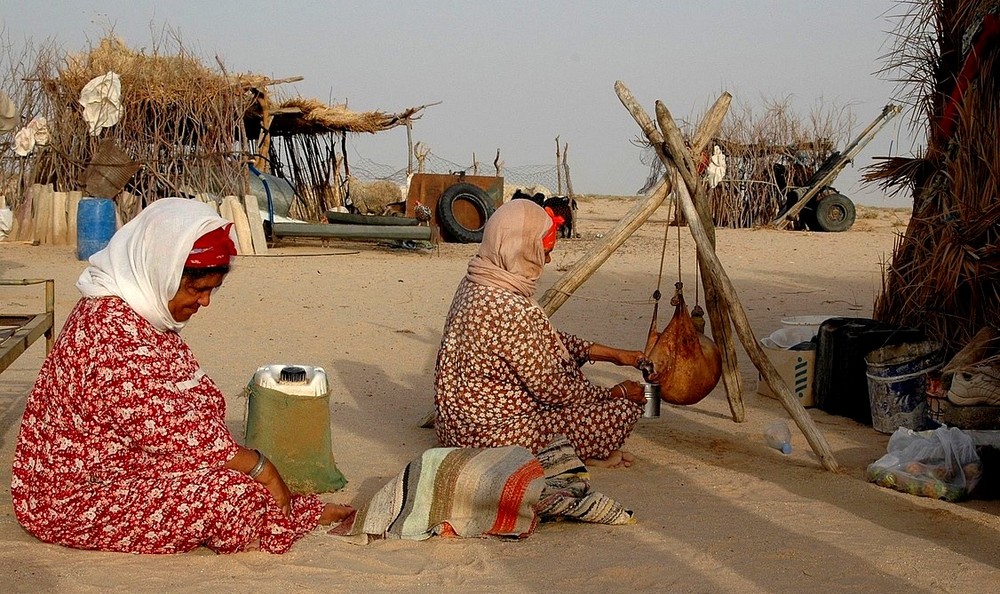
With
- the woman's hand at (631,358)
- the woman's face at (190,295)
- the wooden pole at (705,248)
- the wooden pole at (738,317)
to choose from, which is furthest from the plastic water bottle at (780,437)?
the woman's face at (190,295)

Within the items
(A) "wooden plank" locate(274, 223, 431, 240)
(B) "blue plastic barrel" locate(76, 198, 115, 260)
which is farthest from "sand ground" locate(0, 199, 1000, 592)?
(A) "wooden plank" locate(274, 223, 431, 240)

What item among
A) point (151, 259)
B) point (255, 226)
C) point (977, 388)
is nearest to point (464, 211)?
point (255, 226)

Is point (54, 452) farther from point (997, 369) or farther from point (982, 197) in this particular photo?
point (982, 197)

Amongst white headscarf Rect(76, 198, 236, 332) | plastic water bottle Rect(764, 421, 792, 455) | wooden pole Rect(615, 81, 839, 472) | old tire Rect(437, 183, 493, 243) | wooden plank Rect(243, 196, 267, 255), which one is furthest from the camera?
old tire Rect(437, 183, 493, 243)

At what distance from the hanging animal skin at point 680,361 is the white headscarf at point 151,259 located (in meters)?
2.42

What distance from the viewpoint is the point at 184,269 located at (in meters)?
3.28

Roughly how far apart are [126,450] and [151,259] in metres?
0.68

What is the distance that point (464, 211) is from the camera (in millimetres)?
16812

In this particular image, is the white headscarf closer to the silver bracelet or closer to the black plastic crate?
the silver bracelet

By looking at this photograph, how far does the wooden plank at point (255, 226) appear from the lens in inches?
547

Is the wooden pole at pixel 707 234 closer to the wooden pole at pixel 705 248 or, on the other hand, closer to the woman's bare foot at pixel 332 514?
the wooden pole at pixel 705 248

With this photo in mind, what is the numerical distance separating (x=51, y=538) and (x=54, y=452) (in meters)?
0.34

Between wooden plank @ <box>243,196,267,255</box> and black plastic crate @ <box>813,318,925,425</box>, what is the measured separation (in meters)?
9.38

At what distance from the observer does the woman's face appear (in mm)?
3318
